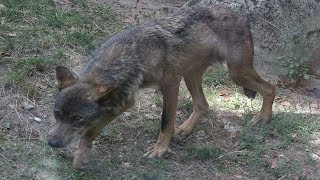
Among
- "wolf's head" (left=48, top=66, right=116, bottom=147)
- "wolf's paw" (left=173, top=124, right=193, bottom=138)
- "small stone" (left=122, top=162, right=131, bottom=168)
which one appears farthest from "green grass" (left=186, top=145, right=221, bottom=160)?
"wolf's head" (left=48, top=66, right=116, bottom=147)

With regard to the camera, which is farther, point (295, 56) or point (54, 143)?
point (295, 56)

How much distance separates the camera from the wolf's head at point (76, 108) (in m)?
4.91

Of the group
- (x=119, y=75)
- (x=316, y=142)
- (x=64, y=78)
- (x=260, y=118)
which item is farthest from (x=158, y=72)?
(x=316, y=142)

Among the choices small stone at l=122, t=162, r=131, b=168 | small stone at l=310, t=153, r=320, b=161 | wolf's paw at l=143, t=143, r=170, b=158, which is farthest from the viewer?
small stone at l=310, t=153, r=320, b=161

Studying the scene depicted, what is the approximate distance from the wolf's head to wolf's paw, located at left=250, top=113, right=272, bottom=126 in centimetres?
256

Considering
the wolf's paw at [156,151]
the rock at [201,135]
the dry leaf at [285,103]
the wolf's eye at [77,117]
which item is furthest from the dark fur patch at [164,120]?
the dry leaf at [285,103]

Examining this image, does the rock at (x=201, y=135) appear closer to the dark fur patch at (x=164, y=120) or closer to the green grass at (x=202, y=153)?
the green grass at (x=202, y=153)

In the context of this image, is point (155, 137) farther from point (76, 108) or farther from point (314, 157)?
point (314, 157)

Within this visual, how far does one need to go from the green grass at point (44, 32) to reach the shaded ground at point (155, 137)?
0.03 m

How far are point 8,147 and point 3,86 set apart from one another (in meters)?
1.28

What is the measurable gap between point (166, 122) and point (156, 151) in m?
0.37

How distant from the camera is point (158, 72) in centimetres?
582

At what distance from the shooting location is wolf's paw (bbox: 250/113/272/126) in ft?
22.6

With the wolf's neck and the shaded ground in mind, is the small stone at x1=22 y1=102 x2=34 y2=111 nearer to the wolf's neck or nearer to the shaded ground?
the shaded ground
